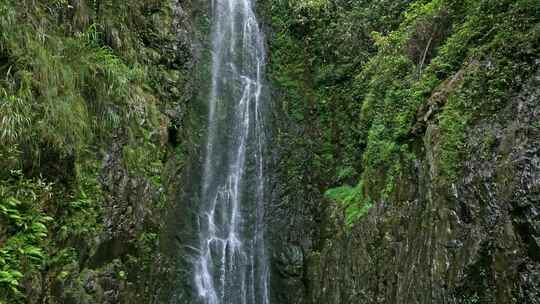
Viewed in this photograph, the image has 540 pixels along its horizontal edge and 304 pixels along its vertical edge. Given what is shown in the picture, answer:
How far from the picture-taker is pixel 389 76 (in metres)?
9.55

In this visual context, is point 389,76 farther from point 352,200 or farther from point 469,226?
point 469,226

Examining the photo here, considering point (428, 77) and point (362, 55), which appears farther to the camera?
point (362, 55)

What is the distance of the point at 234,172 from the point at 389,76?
4.69 m

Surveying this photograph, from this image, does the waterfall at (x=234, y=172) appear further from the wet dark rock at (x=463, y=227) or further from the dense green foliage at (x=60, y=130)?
the wet dark rock at (x=463, y=227)

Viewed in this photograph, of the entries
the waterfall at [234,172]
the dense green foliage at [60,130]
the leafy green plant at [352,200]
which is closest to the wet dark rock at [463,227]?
the leafy green plant at [352,200]

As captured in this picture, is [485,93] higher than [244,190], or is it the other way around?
[485,93]

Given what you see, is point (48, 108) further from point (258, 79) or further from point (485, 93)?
point (258, 79)

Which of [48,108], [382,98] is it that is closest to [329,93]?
[382,98]

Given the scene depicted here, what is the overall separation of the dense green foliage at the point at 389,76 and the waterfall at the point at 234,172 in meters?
1.01

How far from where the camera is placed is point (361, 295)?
786 cm

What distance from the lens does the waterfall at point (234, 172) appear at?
32.2ft

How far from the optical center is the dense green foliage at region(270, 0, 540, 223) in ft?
20.1

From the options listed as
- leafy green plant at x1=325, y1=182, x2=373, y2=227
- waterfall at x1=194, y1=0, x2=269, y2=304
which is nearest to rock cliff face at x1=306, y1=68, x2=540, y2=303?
leafy green plant at x1=325, y1=182, x2=373, y2=227

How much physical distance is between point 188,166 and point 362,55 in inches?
233
